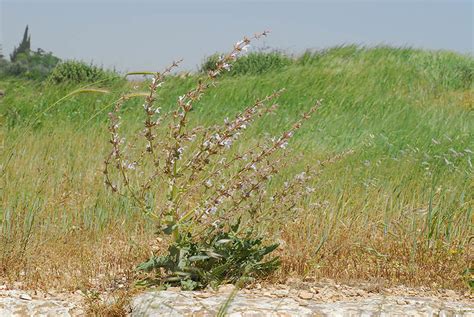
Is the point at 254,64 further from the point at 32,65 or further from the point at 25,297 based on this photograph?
the point at 25,297

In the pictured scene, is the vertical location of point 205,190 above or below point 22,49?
below

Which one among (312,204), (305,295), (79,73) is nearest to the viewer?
(305,295)

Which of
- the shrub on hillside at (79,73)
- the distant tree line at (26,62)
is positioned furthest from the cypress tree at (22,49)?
the shrub on hillside at (79,73)

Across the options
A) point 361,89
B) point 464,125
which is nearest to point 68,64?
point 361,89

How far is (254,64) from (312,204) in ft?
35.0

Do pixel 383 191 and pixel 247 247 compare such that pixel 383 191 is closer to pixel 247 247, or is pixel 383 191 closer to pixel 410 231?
pixel 410 231

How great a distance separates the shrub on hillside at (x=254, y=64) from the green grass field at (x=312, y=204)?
14.5 ft

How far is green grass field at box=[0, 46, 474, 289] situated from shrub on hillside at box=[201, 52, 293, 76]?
4428 millimetres

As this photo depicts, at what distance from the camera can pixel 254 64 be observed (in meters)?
15.3

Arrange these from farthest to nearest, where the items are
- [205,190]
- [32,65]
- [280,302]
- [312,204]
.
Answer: [32,65], [312,204], [205,190], [280,302]

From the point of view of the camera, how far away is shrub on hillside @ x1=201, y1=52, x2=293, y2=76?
15.1 m

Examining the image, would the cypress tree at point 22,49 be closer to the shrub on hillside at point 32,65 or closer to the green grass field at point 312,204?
the shrub on hillside at point 32,65

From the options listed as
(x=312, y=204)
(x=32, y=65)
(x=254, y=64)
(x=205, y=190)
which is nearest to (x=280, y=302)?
(x=205, y=190)

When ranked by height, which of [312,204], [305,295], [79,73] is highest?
[79,73]
